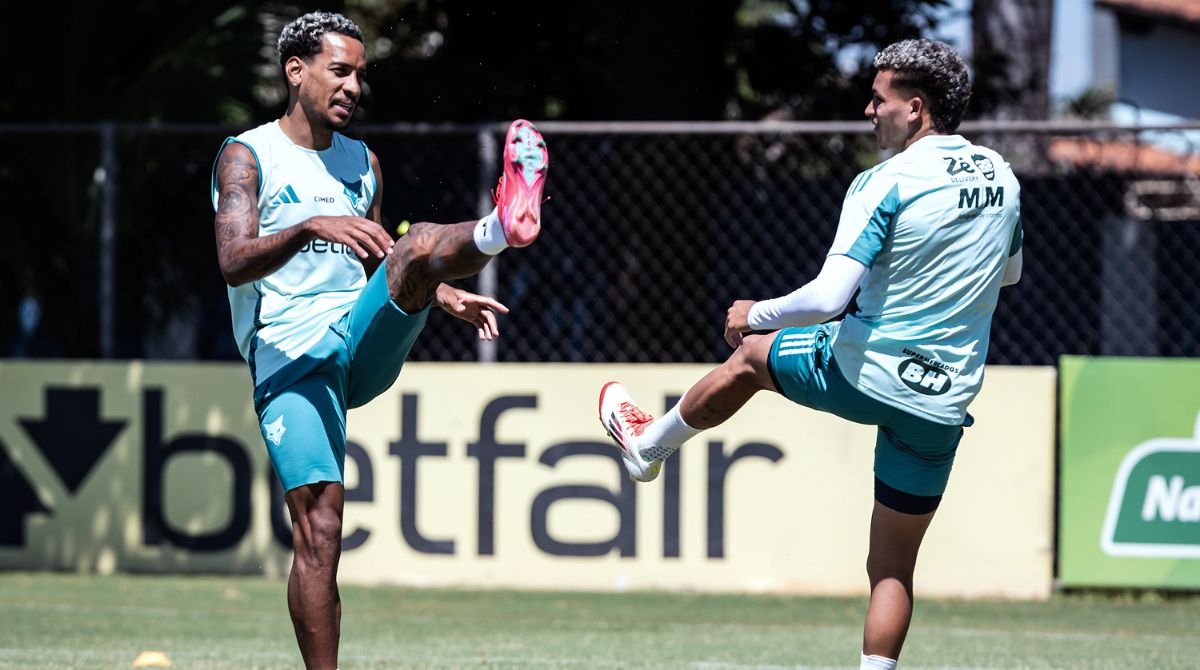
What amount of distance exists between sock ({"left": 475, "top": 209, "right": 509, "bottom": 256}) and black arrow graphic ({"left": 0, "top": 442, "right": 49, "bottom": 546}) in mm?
6125

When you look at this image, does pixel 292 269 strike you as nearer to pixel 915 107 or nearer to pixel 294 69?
pixel 294 69

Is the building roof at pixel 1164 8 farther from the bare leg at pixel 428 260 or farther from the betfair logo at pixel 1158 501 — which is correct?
the bare leg at pixel 428 260

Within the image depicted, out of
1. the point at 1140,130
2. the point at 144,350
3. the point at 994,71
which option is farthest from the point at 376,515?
A: the point at 994,71

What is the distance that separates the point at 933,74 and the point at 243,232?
81.1 inches

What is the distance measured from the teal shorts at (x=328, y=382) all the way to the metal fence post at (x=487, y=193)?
14.0ft

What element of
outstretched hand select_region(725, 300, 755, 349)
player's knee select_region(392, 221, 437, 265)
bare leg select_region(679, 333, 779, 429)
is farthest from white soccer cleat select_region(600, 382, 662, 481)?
player's knee select_region(392, 221, 437, 265)

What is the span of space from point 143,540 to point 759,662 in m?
4.37

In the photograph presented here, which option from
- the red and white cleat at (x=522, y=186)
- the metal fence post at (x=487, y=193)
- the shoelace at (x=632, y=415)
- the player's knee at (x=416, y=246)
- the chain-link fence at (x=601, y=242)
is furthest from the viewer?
the chain-link fence at (x=601, y=242)

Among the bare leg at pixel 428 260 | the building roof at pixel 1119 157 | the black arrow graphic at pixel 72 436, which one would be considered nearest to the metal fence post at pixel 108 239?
the black arrow graphic at pixel 72 436

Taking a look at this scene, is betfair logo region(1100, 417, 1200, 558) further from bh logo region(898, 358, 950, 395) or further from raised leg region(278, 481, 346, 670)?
raised leg region(278, 481, 346, 670)

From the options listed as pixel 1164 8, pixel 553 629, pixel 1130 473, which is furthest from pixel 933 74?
pixel 1164 8

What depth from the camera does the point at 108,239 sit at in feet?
31.9

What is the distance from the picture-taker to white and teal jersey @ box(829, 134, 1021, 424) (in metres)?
4.51

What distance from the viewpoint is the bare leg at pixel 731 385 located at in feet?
16.4
